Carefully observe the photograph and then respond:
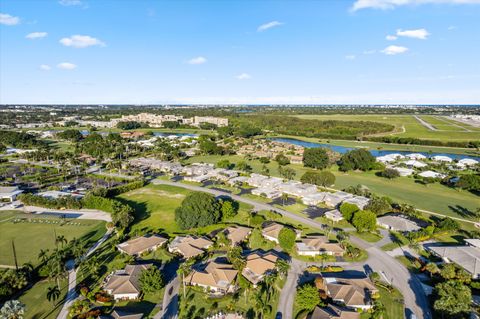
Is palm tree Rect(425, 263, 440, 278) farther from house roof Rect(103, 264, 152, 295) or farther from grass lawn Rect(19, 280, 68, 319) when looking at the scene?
grass lawn Rect(19, 280, 68, 319)

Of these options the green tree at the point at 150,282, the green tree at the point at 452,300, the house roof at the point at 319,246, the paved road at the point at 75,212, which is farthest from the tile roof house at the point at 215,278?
the paved road at the point at 75,212

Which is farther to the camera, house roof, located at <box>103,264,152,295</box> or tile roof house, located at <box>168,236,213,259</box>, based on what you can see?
tile roof house, located at <box>168,236,213,259</box>

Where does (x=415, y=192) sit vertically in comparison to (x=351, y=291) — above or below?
above

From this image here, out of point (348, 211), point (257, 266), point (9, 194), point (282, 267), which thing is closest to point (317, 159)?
point (348, 211)

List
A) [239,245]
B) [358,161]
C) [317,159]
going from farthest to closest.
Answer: [317,159]
[358,161]
[239,245]

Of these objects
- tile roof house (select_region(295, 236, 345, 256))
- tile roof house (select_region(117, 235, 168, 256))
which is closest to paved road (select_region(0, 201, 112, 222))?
tile roof house (select_region(117, 235, 168, 256))

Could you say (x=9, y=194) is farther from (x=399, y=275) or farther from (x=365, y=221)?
(x=399, y=275)
